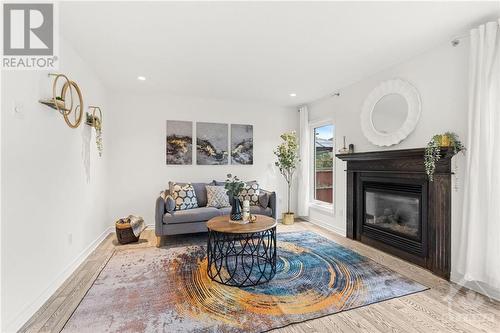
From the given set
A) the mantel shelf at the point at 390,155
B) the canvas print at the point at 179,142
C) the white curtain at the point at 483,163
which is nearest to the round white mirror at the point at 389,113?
the mantel shelf at the point at 390,155

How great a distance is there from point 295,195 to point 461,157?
10.9ft

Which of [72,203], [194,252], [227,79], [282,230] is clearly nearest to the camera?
[72,203]

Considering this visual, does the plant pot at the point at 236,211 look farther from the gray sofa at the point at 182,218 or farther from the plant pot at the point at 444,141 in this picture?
the plant pot at the point at 444,141

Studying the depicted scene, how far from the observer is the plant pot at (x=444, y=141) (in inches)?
96.0

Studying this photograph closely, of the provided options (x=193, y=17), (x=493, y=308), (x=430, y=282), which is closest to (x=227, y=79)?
(x=193, y=17)

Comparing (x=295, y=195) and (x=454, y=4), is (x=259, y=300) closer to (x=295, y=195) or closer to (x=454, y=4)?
(x=454, y=4)

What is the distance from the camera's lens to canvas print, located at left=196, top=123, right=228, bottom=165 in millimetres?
4727

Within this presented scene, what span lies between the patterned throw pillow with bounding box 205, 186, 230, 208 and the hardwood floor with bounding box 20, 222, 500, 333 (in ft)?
6.47

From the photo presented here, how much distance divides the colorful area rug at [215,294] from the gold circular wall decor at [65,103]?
5.83 feet

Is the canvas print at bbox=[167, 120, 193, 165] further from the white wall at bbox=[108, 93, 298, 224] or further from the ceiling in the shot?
the ceiling

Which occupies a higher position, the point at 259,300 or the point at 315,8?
the point at 315,8

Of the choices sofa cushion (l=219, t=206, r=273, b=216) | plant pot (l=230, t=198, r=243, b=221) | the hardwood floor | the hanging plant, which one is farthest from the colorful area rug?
the hanging plant

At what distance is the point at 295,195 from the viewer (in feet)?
17.9

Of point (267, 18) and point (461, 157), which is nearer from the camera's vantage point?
point (267, 18)
